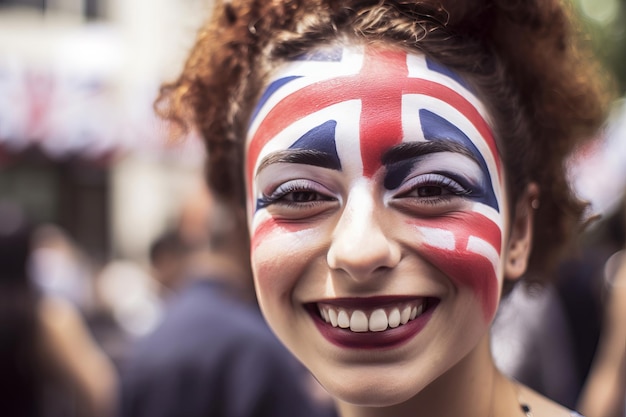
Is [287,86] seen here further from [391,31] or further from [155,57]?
[155,57]

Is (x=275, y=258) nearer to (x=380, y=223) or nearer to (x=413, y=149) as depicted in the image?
(x=380, y=223)

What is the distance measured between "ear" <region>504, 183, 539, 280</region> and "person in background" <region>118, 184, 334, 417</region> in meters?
1.32

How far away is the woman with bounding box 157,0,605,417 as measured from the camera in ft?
4.94

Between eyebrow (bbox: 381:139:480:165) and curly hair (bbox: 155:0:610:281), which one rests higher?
curly hair (bbox: 155:0:610:281)

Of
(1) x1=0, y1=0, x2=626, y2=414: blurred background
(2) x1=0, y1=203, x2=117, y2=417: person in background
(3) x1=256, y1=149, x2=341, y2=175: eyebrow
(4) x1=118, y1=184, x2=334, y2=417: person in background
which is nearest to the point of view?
(3) x1=256, y1=149, x2=341, y2=175: eyebrow

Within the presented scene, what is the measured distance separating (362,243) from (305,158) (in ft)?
0.75

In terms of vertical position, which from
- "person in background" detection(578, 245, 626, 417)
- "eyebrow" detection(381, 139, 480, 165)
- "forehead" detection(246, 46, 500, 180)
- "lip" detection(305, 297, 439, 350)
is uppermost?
"forehead" detection(246, 46, 500, 180)

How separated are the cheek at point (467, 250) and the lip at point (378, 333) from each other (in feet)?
0.28

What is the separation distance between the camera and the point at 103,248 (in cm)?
1534

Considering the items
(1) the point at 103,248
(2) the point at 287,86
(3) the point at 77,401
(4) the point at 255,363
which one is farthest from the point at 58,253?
(1) the point at 103,248

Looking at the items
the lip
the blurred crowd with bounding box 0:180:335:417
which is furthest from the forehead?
the blurred crowd with bounding box 0:180:335:417

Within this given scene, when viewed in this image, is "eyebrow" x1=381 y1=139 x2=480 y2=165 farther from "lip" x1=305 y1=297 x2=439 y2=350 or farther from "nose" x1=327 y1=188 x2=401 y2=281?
"lip" x1=305 y1=297 x2=439 y2=350

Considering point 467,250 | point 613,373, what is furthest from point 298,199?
point 613,373

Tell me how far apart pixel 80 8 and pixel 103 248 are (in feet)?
15.1
